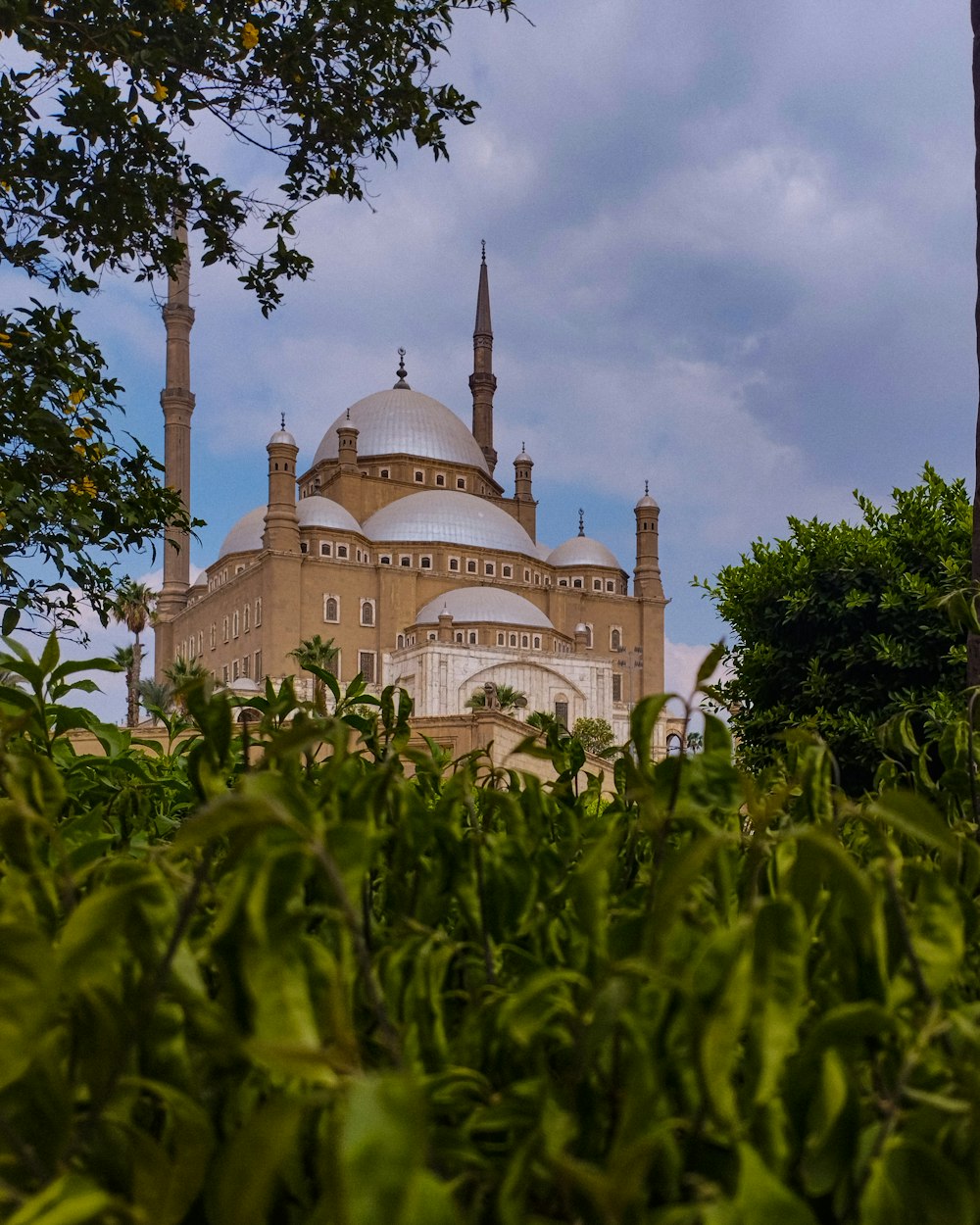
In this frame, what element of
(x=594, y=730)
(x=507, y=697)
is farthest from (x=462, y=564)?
(x=594, y=730)

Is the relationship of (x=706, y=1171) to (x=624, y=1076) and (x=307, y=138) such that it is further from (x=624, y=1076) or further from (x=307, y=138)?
(x=307, y=138)

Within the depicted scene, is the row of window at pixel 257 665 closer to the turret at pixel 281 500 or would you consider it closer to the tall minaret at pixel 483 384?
the turret at pixel 281 500

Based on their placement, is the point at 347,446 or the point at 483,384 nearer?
the point at 347,446

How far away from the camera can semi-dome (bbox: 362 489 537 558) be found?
165 feet

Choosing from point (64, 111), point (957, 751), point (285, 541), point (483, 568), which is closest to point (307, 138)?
point (64, 111)

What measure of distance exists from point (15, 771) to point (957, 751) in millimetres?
993

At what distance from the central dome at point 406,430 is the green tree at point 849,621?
158ft

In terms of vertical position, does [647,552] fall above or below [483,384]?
below

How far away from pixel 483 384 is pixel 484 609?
2147 centimetres

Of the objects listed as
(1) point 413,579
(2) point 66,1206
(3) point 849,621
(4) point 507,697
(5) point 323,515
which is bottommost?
(2) point 66,1206

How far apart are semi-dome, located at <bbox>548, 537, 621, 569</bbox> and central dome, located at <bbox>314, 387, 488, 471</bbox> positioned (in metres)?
6.63

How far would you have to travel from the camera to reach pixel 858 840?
1204 mm

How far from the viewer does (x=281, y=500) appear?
153 feet

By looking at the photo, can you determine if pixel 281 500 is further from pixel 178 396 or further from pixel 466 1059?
pixel 466 1059
